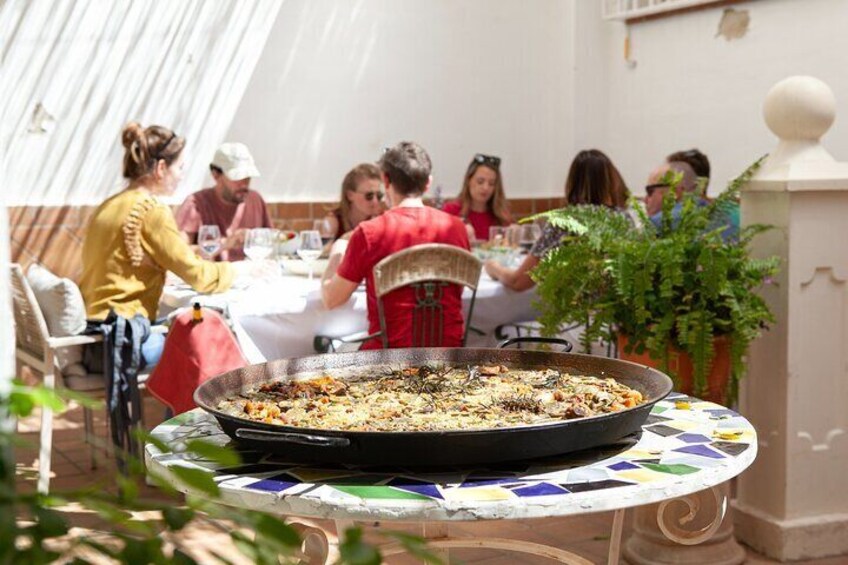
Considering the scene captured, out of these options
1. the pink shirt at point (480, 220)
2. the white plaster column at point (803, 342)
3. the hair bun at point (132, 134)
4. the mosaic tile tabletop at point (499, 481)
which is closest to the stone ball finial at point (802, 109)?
the white plaster column at point (803, 342)

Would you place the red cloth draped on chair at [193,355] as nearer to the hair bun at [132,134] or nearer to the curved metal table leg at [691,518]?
the hair bun at [132,134]

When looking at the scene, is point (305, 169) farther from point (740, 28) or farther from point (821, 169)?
point (821, 169)

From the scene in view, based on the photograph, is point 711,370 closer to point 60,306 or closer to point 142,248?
point 142,248

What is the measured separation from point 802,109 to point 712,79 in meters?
3.48

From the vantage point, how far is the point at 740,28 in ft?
21.6

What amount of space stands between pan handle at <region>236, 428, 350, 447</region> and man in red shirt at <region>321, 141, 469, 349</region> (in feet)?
8.13

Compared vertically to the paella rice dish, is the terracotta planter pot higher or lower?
lower

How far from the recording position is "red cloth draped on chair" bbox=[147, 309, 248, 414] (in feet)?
Result: 12.5

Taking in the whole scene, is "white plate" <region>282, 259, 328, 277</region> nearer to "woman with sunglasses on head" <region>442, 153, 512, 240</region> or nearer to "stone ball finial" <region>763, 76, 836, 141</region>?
"woman with sunglasses on head" <region>442, 153, 512, 240</region>

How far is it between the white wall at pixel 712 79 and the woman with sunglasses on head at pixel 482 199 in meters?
1.38

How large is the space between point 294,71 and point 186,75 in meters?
0.72

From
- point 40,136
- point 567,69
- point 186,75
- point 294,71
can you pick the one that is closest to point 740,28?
point 567,69

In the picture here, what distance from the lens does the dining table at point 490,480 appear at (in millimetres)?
1532

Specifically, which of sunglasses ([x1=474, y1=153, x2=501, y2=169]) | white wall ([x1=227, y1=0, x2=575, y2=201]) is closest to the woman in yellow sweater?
sunglasses ([x1=474, y1=153, x2=501, y2=169])
